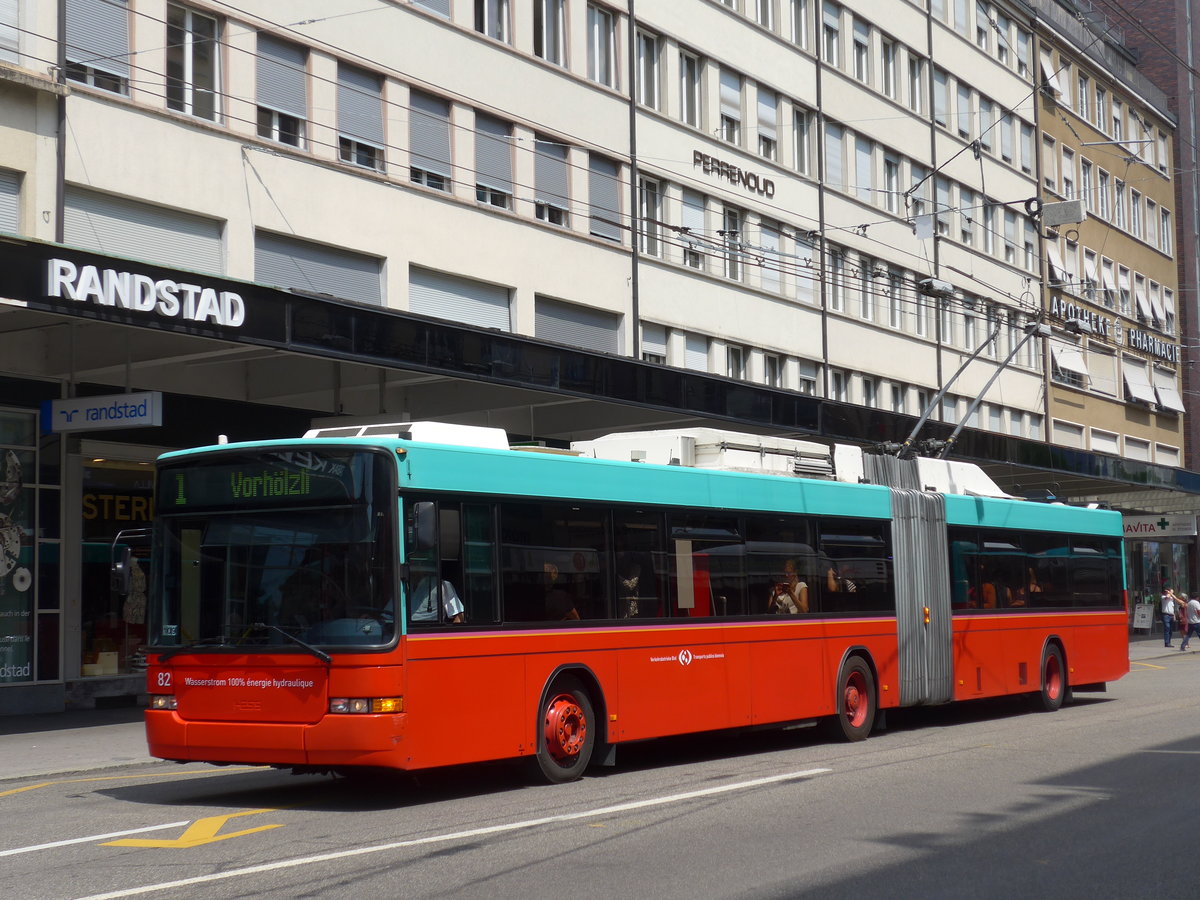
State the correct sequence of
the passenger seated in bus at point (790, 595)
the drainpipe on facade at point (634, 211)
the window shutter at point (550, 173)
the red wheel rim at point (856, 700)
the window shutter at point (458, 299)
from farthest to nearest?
1. the drainpipe on facade at point (634, 211)
2. the window shutter at point (550, 173)
3. the window shutter at point (458, 299)
4. the red wheel rim at point (856, 700)
5. the passenger seated in bus at point (790, 595)

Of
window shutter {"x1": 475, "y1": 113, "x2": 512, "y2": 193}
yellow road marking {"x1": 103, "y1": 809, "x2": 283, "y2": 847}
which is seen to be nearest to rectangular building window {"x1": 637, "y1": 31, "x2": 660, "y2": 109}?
window shutter {"x1": 475, "y1": 113, "x2": 512, "y2": 193}

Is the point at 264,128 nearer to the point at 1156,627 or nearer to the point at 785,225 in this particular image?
the point at 785,225

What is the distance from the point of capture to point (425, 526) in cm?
1093

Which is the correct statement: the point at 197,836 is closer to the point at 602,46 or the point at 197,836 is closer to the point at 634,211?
the point at 634,211

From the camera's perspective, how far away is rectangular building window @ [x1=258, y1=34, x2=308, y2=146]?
22359 millimetres

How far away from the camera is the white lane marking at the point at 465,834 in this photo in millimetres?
7770

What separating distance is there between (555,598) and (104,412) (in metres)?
8.52

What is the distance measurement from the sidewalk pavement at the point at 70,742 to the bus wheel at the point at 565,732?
488cm

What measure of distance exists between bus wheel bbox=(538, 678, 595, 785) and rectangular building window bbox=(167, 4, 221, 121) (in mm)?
12043

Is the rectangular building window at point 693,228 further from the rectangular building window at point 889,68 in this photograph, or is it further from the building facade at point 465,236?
the rectangular building window at point 889,68

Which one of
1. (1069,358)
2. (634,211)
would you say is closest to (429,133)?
(634,211)

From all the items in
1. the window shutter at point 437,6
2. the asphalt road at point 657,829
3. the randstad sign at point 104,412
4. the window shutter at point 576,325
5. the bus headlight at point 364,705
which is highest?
the window shutter at point 437,6

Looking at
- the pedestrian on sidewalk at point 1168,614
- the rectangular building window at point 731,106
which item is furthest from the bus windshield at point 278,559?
the pedestrian on sidewalk at point 1168,614

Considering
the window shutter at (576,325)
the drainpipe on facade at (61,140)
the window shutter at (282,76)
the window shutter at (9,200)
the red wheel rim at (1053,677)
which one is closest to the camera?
the window shutter at (9,200)
